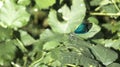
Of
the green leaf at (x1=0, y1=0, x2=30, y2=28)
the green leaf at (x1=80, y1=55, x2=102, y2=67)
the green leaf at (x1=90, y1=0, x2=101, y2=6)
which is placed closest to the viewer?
the green leaf at (x1=80, y1=55, x2=102, y2=67)

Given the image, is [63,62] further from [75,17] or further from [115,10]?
[115,10]

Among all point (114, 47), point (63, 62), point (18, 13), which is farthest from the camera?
point (18, 13)

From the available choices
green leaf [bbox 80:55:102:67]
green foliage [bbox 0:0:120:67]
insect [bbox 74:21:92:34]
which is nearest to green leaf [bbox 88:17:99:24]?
green foliage [bbox 0:0:120:67]

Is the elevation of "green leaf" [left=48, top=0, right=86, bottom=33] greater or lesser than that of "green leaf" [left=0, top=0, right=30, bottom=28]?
lesser

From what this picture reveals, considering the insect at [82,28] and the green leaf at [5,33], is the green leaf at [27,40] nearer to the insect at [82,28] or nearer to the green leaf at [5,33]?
the green leaf at [5,33]

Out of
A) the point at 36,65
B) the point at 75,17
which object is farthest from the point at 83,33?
the point at 36,65

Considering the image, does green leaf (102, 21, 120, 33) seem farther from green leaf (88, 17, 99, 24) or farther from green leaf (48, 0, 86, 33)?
green leaf (48, 0, 86, 33)

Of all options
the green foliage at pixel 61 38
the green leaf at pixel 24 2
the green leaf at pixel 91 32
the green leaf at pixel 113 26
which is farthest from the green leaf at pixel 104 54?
the green leaf at pixel 24 2
